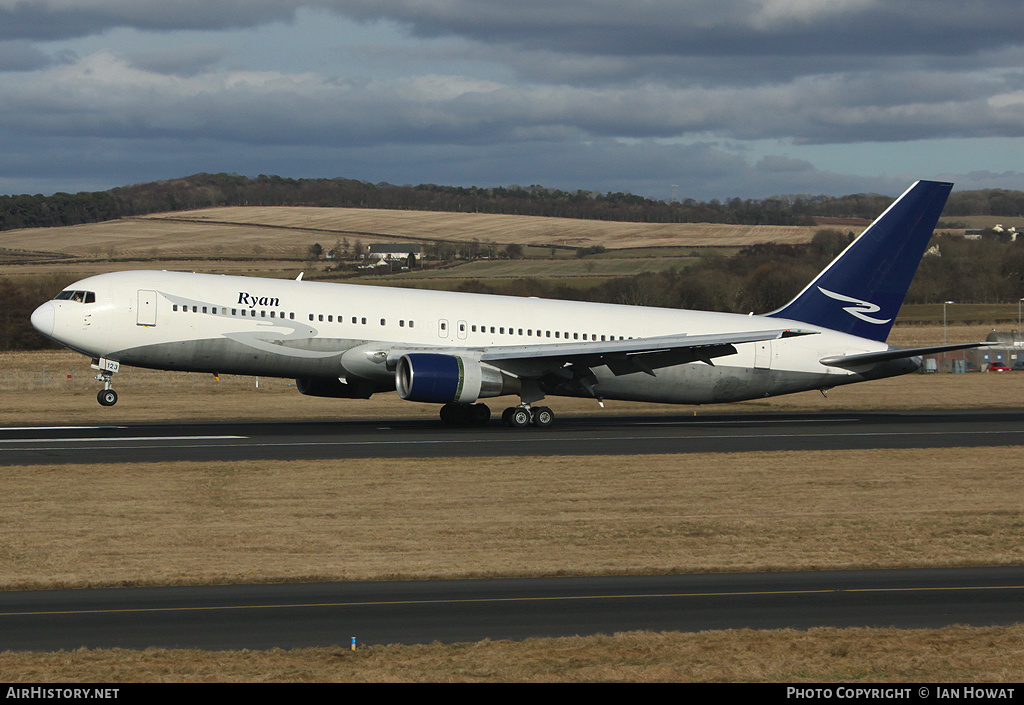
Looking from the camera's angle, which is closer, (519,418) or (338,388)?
(338,388)

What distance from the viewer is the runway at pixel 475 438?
2884 cm

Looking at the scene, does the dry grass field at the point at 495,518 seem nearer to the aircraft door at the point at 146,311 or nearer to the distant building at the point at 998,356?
the aircraft door at the point at 146,311

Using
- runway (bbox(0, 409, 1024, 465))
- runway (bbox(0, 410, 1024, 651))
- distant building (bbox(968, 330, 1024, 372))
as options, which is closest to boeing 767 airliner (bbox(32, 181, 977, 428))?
runway (bbox(0, 409, 1024, 465))

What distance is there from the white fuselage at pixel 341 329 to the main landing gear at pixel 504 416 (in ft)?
6.58

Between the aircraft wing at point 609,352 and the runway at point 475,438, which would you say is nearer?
the runway at point 475,438

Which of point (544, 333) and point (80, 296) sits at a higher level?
point (80, 296)

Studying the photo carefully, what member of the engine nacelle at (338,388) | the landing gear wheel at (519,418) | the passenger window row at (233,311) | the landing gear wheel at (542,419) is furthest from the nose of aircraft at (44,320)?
the landing gear wheel at (542,419)

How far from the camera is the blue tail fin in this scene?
40.3 m

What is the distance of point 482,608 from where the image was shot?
1377 cm

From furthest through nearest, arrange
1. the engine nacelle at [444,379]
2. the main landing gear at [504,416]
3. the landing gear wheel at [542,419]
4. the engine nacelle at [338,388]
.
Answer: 1. the landing gear wheel at [542,419]
2. the main landing gear at [504,416]
3. the engine nacelle at [338,388]
4. the engine nacelle at [444,379]

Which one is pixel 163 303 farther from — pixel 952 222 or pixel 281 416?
pixel 952 222

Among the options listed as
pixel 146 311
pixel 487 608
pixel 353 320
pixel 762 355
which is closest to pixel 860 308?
pixel 762 355

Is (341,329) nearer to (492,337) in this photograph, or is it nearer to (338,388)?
(338,388)

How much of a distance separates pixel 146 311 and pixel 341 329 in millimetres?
5988
